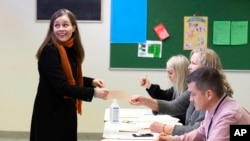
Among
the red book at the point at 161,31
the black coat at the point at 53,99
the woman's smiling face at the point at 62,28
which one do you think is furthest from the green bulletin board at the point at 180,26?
the black coat at the point at 53,99

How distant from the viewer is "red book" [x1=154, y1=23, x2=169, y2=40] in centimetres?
494

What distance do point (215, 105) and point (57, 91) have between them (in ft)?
3.76

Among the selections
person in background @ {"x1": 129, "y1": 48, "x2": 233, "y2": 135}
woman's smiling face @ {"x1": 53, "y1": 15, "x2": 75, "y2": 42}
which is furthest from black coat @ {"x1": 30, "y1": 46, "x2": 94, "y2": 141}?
person in background @ {"x1": 129, "y1": 48, "x2": 233, "y2": 135}

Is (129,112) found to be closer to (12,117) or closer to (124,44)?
(124,44)

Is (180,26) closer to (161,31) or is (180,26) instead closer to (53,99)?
(161,31)

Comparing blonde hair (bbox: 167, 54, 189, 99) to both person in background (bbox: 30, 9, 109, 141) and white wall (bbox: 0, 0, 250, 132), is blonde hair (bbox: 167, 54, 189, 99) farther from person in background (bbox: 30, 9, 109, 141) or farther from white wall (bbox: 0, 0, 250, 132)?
white wall (bbox: 0, 0, 250, 132)

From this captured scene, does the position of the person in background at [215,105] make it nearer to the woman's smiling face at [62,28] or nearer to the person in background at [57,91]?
the person in background at [57,91]

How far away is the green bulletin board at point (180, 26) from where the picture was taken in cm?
491

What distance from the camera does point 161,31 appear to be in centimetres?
495

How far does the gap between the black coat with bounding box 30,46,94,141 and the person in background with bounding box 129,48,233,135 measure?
1.66 ft

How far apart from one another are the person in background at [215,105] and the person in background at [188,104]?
0.21 metres

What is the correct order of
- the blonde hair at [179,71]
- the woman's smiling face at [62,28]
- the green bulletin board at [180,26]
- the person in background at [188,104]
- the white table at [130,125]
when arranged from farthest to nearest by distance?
the green bulletin board at [180,26] → the blonde hair at [179,71] → the woman's smiling face at [62,28] → the white table at [130,125] → the person in background at [188,104]

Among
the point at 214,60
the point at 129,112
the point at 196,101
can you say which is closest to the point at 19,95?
the point at 129,112

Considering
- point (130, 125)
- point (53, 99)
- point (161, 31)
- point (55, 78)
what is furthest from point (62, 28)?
point (161, 31)
